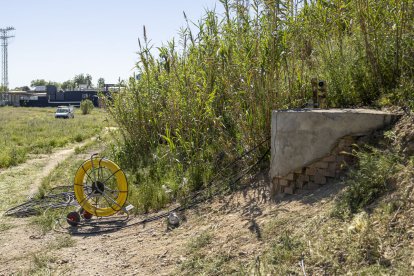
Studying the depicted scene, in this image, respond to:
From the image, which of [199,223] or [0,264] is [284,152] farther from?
[0,264]

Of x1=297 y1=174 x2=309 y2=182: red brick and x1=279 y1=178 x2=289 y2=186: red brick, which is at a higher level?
x1=297 y1=174 x2=309 y2=182: red brick

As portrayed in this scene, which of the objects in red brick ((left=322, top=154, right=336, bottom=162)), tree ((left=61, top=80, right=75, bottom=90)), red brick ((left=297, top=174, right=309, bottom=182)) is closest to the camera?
red brick ((left=322, top=154, right=336, bottom=162))

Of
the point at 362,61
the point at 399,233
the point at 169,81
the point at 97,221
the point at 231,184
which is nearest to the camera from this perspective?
the point at 399,233

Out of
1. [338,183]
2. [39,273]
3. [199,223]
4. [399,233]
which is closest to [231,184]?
[199,223]

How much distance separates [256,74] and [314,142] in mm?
1873

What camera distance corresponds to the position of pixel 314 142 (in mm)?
5066

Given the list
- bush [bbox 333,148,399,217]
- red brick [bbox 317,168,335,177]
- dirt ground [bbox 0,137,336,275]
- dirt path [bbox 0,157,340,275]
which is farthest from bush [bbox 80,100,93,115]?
bush [bbox 333,148,399,217]

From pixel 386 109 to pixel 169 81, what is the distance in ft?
15.9

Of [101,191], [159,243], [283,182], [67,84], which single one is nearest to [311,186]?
[283,182]

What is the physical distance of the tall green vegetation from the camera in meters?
5.84

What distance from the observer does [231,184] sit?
645 centimetres

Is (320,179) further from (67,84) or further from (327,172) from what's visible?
(67,84)

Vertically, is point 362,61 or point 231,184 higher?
point 362,61

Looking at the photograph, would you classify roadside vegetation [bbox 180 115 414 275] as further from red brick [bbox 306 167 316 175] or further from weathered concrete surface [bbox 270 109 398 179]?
red brick [bbox 306 167 316 175]
